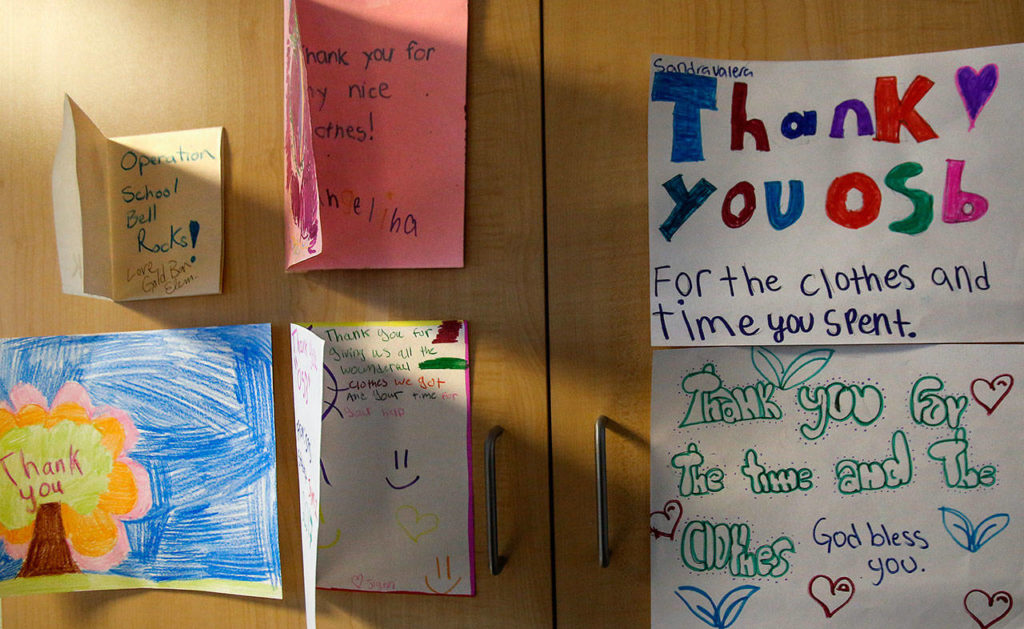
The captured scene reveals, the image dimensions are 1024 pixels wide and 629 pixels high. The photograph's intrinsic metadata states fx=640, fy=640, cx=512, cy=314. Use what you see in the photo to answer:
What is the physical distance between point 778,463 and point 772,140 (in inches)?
13.1

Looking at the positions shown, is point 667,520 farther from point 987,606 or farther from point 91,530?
point 91,530

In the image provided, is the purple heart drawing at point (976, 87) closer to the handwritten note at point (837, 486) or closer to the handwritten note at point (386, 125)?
the handwritten note at point (837, 486)

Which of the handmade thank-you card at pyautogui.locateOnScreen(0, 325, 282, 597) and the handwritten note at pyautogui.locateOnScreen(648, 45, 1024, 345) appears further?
the handmade thank-you card at pyautogui.locateOnScreen(0, 325, 282, 597)

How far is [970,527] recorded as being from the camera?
0.64m

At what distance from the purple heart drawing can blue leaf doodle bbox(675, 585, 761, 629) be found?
522mm

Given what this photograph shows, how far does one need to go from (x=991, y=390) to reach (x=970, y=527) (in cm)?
14

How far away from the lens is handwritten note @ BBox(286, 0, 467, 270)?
0.70m

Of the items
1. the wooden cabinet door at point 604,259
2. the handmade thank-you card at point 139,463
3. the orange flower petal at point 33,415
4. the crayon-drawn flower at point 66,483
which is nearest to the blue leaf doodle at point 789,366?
the wooden cabinet door at point 604,259

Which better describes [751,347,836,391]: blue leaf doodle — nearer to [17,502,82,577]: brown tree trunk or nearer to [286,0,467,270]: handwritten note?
[286,0,467,270]: handwritten note

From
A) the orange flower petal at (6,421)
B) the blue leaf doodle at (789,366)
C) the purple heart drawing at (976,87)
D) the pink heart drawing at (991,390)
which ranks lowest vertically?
the orange flower petal at (6,421)

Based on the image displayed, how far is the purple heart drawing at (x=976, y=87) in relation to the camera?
0.63m

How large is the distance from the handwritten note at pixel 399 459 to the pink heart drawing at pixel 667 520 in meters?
0.20

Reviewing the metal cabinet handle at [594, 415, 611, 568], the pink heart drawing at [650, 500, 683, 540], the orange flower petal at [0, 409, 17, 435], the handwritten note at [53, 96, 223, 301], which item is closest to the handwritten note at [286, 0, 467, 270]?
the handwritten note at [53, 96, 223, 301]

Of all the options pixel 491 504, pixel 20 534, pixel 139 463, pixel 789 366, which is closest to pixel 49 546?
pixel 20 534
